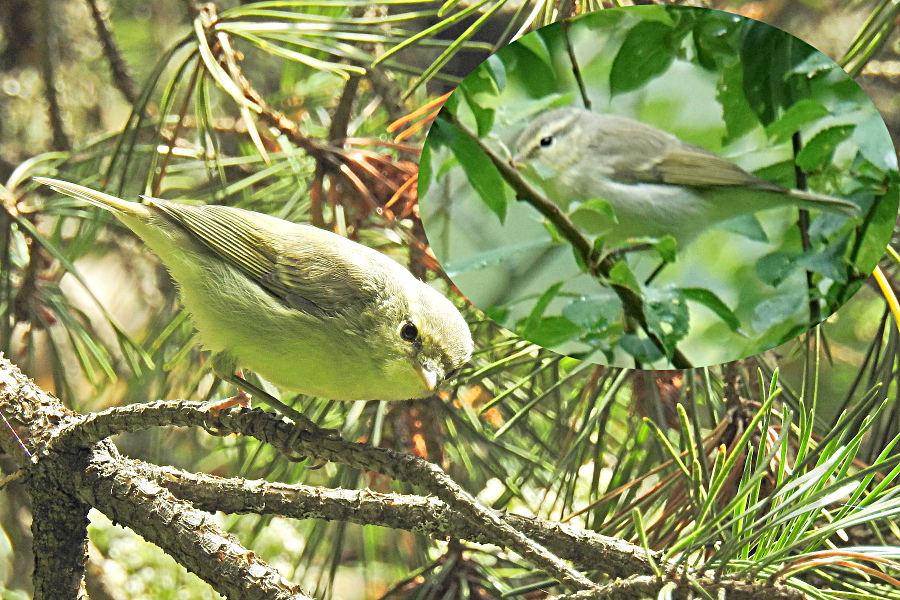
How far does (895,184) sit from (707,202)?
157 mm

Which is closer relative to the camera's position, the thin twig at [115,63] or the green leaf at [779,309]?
the green leaf at [779,309]

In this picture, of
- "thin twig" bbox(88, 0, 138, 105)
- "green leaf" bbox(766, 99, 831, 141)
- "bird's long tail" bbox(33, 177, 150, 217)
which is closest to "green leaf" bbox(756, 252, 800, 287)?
"green leaf" bbox(766, 99, 831, 141)

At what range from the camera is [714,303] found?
69 centimetres

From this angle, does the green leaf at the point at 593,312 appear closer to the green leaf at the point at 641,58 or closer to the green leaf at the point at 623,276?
the green leaf at the point at 623,276

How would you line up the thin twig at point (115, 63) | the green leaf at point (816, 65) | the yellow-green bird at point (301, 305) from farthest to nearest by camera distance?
the thin twig at point (115, 63), the yellow-green bird at point (301, 305), the green leaf at point (816, 65)

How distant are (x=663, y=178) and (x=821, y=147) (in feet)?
0.43

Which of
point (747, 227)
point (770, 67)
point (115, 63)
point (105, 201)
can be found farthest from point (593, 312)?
point (115, 63)

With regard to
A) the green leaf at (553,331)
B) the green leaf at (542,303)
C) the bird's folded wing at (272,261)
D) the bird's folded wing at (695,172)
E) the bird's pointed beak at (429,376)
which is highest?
the bird's folded wing at (695,172)

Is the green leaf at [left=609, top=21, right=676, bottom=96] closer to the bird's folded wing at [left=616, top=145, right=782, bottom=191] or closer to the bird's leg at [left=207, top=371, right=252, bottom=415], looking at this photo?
the bird's folded wing at [left=616, top=145, right=782, bottom=191]

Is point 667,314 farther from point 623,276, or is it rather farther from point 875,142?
point 875,142

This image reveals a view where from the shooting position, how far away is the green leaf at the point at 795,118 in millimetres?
632

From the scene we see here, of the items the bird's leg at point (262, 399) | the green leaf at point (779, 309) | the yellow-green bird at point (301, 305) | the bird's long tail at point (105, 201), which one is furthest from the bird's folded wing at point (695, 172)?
the bird's long tail at point (105, 201)

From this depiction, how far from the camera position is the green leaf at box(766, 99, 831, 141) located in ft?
2.07

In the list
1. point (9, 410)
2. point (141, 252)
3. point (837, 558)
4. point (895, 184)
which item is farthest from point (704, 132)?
point (141, 252)
